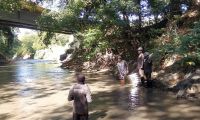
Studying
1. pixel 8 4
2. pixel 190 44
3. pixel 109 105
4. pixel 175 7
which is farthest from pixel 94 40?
pixel 109 105

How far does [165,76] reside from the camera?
15992 mm

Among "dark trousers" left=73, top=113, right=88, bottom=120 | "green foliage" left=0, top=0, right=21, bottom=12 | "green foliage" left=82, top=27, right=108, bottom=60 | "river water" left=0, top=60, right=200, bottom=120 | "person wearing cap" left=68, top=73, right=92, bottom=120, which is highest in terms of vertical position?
"green foliage" left=0, top=0, right=21, bottom=12

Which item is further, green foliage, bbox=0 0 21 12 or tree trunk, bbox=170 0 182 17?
tree trunk, bbox=170 0 182 17

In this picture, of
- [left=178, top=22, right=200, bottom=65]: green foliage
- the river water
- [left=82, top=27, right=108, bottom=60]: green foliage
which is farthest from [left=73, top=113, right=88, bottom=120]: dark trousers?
[left=82, top=27, right=108, bottom=60]: green foliage

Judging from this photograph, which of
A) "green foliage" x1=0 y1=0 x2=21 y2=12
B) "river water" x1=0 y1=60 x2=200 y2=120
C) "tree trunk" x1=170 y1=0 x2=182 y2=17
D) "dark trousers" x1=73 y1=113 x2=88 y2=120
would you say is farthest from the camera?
"tree trunk" x1=170 y1=0 x2=182 y2=17

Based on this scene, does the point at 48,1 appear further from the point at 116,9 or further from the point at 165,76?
the point at 165,76

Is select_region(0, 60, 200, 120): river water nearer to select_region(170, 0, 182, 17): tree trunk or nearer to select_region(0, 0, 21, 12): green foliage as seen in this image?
select_region(0, 0, 21, 12): green foliage

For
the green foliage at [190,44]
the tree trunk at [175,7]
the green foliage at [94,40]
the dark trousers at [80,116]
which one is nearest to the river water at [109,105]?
the dark trousers at [80,116]

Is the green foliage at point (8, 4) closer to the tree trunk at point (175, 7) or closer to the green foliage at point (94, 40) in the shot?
the green foliage at point (94, 40)

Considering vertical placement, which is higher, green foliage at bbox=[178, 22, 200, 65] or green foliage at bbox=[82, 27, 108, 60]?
green foliage at bbox=[82, 27, 108, 60]

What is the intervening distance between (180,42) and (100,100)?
5.35 meters

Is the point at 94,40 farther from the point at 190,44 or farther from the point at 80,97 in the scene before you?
the point at 80,97

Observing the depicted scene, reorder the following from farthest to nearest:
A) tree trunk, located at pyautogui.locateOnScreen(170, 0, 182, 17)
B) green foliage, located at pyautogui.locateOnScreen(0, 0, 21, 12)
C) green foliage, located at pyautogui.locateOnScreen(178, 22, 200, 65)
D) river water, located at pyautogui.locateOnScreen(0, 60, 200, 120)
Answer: tree trunk, located at pyautogui.locateOnScreen(170, 0, 182, 17) < green foliage, located at pyautogui.locateOnScreen(0, 0, 21, 12) < green foliage, located at pyautogui.locateOnScreen(178, 22, 200, 65) < river water, located at pyautogui.locateOnScreen(0, 60, 200, 120)

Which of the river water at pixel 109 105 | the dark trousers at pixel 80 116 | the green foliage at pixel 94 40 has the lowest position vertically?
the river water at pixel 109 105
